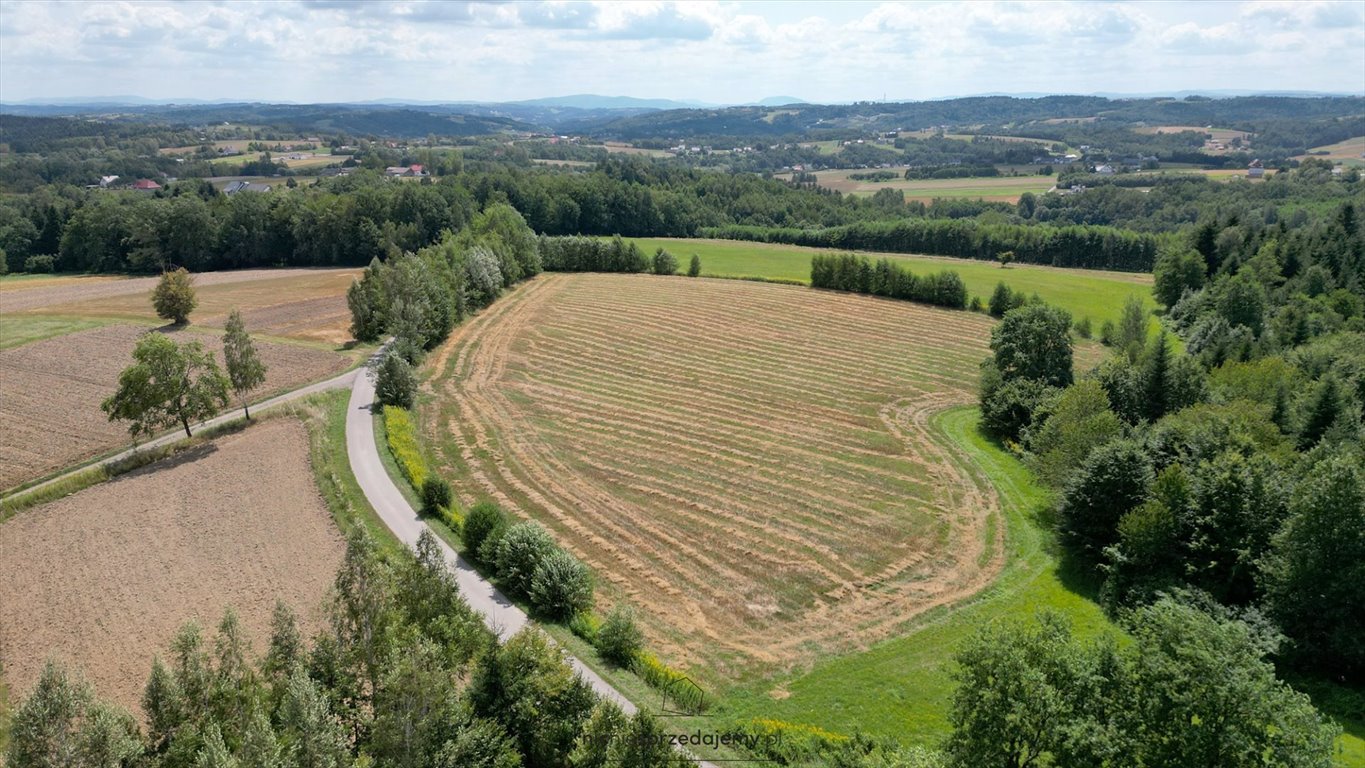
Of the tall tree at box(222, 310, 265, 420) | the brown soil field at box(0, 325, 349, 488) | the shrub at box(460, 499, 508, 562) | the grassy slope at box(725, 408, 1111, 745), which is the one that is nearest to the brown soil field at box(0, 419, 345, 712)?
the shrub at box(460, 499, 508, 562)

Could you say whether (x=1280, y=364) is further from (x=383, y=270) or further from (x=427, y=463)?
(x=383, y=270)

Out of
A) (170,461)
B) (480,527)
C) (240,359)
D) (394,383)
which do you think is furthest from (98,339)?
(480,527)

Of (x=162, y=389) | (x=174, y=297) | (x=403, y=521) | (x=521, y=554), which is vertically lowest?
(x=403, y=521)

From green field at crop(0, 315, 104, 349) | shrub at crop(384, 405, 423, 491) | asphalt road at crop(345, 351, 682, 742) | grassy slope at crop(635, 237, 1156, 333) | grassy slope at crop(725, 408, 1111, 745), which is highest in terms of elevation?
grassy slope at crop(635, 237, 1156, 333)

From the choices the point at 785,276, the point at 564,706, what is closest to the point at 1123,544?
the point at 564,706

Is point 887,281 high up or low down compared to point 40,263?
up

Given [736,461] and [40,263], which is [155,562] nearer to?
[736,461]

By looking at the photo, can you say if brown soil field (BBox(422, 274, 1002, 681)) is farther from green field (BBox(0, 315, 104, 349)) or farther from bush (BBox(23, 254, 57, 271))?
bush (BBox(23, 254, 57, 271))
